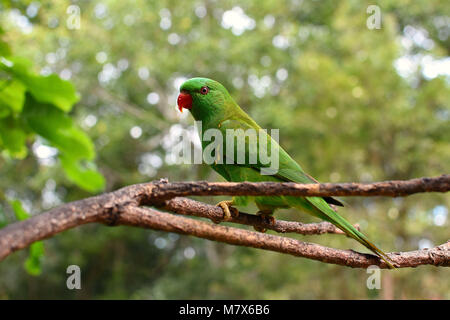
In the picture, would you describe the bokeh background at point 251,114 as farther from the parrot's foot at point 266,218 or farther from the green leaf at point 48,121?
the parrot's foot at point 266,218

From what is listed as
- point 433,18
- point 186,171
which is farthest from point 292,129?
point 433,18

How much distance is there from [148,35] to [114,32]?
0.67 meters

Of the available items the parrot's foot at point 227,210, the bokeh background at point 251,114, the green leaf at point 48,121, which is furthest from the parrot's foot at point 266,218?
the bokeh background at point 251,114

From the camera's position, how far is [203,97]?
2.09 m

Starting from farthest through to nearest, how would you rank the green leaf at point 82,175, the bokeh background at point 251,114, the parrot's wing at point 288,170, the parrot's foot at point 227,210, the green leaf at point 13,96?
the bokeh background at point 251,114, the green leaf at point 82,175, the green leaf at point 13,96, the parrot's wing at point 288,170, the parrot's foot at point 227,210

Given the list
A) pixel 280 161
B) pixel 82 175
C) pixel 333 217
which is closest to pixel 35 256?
pixel 82 175

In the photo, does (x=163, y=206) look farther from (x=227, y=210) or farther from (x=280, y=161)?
(x=280, y=161)

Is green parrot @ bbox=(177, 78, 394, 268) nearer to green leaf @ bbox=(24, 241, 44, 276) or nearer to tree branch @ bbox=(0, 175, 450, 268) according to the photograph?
tree branch @ bbox=(0, 175, 450, 268)

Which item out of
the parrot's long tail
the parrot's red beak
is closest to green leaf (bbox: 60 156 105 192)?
the parrot's red beak

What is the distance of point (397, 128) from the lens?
637cm

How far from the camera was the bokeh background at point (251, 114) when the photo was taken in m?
6.25

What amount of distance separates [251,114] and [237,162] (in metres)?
5.81

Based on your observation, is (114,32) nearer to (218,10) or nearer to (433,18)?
(218,10)

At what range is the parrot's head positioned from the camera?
6.79 feet
